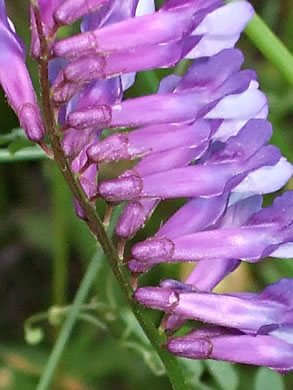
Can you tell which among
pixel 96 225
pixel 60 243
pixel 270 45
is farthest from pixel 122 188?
pixel 60 243

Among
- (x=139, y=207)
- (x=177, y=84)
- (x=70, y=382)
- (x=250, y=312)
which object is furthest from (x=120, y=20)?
(x=70, y=382)

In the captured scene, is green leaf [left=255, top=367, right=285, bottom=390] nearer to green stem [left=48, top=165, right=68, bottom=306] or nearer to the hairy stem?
the hairy stem

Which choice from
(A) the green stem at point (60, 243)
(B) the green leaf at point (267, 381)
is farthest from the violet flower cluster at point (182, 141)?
(A) the green stem at point (60, 243)

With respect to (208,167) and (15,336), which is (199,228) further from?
(15,336)

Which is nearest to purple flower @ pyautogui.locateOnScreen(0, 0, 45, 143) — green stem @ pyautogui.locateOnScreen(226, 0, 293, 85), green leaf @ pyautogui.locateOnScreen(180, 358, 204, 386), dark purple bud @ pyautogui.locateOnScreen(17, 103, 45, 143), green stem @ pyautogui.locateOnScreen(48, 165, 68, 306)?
dark purple bud @ pyautogui.locateOnScreen(17, 103, 45, 143)

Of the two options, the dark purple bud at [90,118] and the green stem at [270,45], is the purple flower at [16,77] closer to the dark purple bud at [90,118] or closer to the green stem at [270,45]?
the dark purple bud at [90,118]
